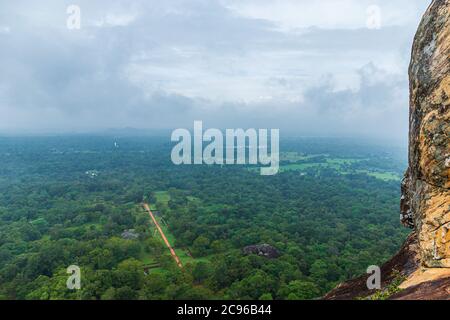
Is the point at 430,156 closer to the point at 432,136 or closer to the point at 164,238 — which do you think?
the point at 432,136

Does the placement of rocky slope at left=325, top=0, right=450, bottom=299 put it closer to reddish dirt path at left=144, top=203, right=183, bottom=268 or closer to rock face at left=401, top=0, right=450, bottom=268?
rock face at left=401, top=0, right=450, bottom=268

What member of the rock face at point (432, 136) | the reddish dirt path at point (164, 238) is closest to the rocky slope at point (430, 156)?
the rock face at point (432, 136)

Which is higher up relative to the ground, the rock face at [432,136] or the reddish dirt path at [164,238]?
the rock face at [432,136]

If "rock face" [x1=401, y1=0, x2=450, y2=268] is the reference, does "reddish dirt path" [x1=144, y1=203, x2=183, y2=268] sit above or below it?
below

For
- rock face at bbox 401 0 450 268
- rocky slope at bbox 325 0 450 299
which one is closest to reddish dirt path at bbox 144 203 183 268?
rocky slope at bbox 325 0 450 299

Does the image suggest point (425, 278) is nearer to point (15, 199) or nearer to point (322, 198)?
point (322, 198)

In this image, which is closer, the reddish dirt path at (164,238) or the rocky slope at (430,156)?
the rocky slope at (430,156)

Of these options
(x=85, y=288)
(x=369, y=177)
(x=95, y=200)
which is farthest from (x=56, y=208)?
(x=369, y=177)

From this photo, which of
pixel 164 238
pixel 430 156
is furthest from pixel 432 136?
pixel 164 238

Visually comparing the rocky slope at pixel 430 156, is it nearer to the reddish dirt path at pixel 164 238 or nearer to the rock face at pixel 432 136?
the rock face at pixel 432 136

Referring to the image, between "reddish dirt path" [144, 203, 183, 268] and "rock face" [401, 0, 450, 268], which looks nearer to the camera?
"rock face" [401, 0, 450, 268]
